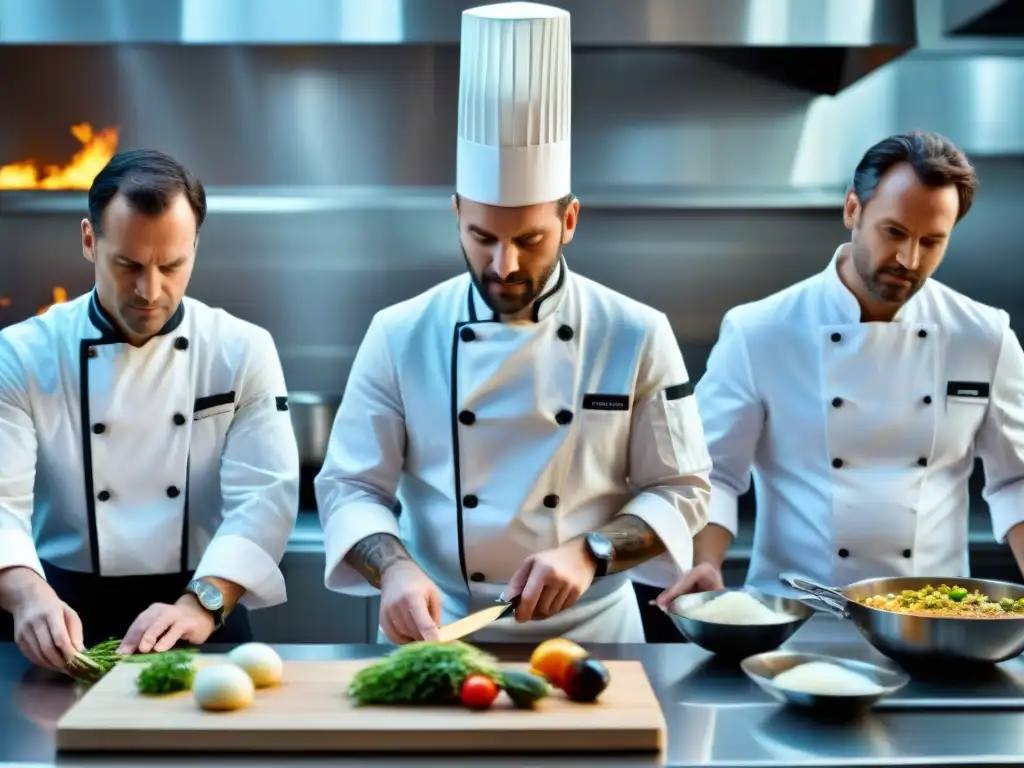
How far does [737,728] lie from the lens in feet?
5.98

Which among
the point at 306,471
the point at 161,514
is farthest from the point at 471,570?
the point at 306,471

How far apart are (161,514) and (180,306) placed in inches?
17.0

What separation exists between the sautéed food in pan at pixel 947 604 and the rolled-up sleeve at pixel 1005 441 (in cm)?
70

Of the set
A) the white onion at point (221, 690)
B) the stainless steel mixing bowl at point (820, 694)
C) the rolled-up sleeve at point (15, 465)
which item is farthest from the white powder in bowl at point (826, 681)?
the rolled-up sleeve at point (15, 465)

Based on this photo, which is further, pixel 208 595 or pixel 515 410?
pixel 515 410

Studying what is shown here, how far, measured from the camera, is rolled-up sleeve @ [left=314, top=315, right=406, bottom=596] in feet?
7.82

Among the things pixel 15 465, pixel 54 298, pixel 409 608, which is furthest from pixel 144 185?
pixel 54 298

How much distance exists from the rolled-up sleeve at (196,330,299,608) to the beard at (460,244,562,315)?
0.51m

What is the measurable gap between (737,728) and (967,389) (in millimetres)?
1328

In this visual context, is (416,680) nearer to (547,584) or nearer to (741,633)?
(547,584)

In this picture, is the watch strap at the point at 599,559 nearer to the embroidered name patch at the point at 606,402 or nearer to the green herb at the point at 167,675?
the embroidered name patch at the point at 606,402

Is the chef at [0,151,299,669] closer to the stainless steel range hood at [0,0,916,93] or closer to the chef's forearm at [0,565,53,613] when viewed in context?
the chef's forearm at [0,565,53,613]

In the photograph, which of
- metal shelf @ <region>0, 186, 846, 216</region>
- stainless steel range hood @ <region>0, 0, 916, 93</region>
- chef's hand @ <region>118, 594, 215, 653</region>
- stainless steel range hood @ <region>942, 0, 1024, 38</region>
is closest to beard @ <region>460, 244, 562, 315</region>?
chef's hand @ <region>118, 594, 215, 653</region>

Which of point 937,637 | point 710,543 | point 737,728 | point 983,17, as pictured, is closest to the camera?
point 737,728
